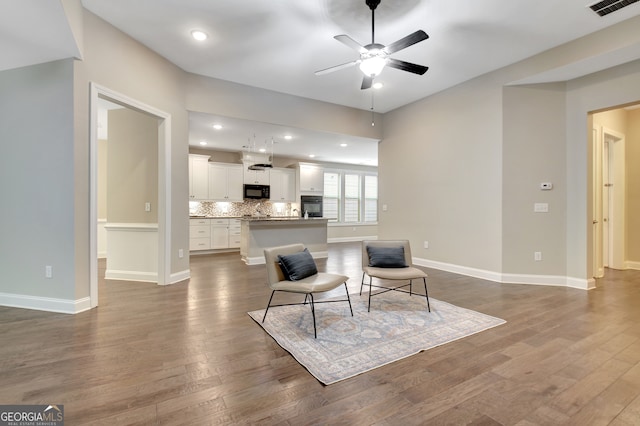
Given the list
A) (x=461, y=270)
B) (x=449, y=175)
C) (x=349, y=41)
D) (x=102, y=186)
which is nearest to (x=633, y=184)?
(x=449, y=175)

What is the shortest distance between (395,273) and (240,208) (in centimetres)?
656

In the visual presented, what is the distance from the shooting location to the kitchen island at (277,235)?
20.3ft

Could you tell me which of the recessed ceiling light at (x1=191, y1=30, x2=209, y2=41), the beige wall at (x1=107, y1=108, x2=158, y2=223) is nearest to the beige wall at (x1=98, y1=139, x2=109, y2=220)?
the beige wall at (x1=107, y1=108, x2=158, y2=223)

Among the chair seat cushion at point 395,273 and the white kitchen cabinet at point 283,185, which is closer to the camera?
the chair seat cushion at point 395,273

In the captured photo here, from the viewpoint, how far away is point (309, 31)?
11.8 feet

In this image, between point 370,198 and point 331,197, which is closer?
point 331,197

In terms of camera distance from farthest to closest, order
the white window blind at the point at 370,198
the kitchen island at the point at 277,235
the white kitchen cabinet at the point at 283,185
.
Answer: the white window blind at the point at 370,198 < the white kitchen cabinet at the point at 283,185 < the kitchen island at the point at 277,235

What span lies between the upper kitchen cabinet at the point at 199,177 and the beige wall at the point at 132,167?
9.72ft

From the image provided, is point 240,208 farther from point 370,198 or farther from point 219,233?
point 370,198

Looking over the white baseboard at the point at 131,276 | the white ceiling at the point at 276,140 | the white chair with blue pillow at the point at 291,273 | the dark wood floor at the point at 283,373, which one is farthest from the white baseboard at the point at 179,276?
the white ceiling at the point at 276,140

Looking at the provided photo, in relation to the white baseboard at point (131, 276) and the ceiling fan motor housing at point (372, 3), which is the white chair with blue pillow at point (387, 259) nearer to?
the ceiling fan motor housing at point (372, 3)

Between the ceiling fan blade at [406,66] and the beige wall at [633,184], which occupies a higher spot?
the ceiling fan blade at [406,66]

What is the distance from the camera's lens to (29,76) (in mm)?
3318

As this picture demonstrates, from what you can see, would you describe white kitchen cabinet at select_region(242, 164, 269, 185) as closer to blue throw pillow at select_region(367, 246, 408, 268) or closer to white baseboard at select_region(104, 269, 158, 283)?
white baseboard at select_region(104, 269, 158, 283)
